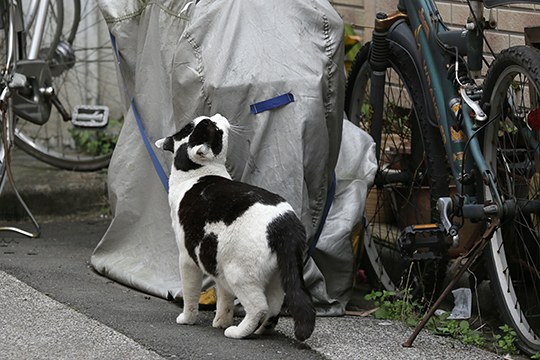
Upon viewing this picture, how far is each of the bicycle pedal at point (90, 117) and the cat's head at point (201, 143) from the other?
262cm

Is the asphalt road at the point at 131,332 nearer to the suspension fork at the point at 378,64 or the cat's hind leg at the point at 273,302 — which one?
the cat's hind leg at the point at 273,302

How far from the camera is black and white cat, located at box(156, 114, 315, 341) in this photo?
418 centimetres

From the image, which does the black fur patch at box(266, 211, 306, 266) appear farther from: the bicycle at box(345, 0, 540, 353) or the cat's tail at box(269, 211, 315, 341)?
the bicycle at box(345, 0, 540, 353)

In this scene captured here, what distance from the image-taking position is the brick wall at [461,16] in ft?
18.5

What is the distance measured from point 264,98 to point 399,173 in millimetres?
977

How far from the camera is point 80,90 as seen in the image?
799 centimetres

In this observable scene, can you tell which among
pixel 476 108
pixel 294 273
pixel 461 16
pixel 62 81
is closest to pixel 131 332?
pixel 294 273

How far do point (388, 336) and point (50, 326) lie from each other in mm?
1363

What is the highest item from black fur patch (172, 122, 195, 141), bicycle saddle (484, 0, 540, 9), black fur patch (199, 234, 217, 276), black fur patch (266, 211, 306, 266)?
bicycle saddle (484, 0, 540, 9)

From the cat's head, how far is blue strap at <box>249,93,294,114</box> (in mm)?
210

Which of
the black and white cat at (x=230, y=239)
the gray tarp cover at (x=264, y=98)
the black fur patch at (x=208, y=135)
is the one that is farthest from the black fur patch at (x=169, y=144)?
the gray tarp cover at (x=264, y=98)

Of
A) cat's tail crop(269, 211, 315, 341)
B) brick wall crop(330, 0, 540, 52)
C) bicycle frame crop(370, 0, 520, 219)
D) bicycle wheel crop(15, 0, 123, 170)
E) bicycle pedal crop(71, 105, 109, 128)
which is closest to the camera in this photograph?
cat's tail crop(269, 211, 315, 341)

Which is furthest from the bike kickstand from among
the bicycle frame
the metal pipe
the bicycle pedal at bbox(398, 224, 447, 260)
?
the bicycle pedal at bbox(398, 224, 447, 260)

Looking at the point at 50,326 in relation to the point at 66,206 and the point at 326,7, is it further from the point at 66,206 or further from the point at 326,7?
the point at 66,206
